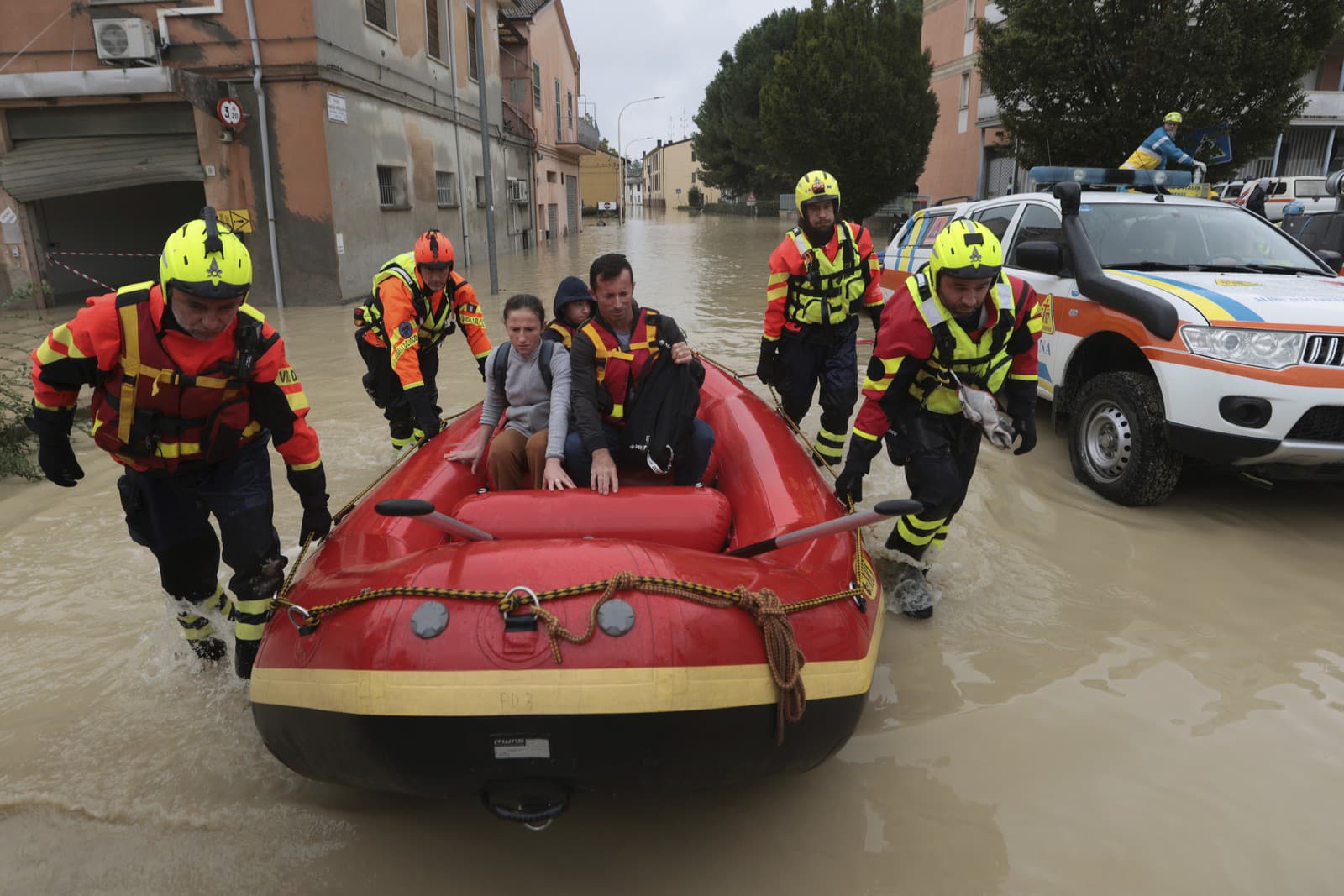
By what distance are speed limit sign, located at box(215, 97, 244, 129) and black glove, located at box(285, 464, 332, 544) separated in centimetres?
1019

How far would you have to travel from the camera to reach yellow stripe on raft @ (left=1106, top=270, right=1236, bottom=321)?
4.13 m

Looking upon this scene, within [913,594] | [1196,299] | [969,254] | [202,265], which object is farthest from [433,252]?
[1196,299]

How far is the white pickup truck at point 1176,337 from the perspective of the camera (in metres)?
3.93

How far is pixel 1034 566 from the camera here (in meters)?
4.18

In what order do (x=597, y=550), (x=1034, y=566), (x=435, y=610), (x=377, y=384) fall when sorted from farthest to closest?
(x=377, y=384) → (x=1034, y=566) → (x=597, y=550) → (x=435, y=610)

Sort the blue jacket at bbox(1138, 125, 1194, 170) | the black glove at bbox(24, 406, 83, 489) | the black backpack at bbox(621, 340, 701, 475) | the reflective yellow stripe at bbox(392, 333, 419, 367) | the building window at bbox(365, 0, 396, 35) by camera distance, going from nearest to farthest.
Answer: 1. the black glove at bbox(24, 406, 83, 489)
2. the black backpack at bbox(621, 340, 701, 475)
3. the reflective yellow stripe at bbox(392, 333, 419, 367)
4. the blue jacket at bbox(1138, 125, 1194, 170)
5. the building window at bbox(365, 0, 396, 35)

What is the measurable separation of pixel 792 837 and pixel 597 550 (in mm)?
1058

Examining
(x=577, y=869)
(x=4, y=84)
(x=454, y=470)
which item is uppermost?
(x=4, y=84)

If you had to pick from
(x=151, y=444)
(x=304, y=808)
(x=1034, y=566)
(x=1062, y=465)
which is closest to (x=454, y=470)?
(x=151, y=444)

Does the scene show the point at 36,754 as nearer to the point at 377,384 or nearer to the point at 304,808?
the point at 304,808

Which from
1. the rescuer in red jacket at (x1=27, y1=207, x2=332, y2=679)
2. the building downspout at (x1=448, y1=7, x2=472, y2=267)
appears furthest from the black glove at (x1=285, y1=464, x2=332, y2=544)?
the building downspout at (x1=448, y1=7, x2=472, y2=267)

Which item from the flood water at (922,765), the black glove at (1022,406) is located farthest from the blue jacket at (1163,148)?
the black glove at (1022,406)

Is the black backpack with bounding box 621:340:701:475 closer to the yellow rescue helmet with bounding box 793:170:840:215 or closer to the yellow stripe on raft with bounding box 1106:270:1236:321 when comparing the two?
the yellow rescue helmet with bounding box 793:170:840:215

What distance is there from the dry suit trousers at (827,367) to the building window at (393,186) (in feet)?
36.7
